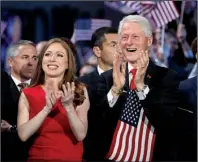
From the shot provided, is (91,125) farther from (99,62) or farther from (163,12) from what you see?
(163,12)

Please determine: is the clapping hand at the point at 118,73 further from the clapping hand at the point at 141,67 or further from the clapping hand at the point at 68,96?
the clapping hand at the point at 68,96

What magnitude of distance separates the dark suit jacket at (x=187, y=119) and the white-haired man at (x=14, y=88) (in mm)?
874

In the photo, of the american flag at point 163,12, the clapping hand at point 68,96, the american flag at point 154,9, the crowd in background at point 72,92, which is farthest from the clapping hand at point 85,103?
the american flag at point 163,12

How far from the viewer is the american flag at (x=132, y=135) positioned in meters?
2.50

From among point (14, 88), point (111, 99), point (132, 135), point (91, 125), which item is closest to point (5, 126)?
point (14, 88)

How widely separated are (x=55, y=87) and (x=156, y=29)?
36.6 inches

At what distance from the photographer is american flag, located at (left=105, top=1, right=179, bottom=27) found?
2.80 meters

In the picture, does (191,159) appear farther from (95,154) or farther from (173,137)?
(95,154)

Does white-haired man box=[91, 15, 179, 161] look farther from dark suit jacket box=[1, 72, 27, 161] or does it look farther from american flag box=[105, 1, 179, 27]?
dark suit jacket box=[1, 72, 27, 161]

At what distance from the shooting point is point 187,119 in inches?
100

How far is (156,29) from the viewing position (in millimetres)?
→ 2941

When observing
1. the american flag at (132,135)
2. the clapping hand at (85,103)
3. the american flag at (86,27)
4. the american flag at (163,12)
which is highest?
the american flag at (163,12)

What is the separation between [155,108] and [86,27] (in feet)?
2.22

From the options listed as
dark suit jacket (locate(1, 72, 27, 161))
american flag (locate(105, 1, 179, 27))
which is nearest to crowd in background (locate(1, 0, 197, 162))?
dark suit jacket (locate(1, 72, 27, 161))
